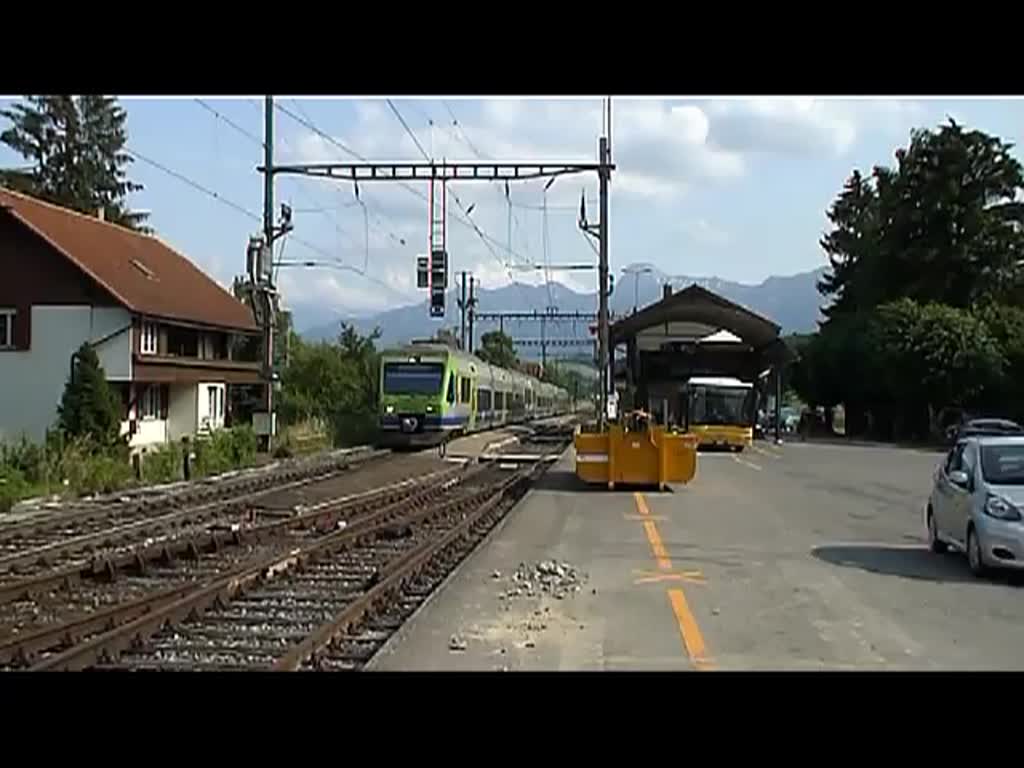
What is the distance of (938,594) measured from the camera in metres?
14.1

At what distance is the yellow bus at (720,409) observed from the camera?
152 ft

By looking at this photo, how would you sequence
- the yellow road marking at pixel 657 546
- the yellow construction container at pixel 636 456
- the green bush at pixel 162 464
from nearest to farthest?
1. the yellow road marking at pixel 657 546
2. the yellow construction container at pixel 636 456
3. the green bush at pixel 162 464

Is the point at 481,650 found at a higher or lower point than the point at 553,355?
lower

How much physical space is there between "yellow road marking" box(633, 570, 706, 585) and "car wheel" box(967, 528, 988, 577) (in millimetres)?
2892

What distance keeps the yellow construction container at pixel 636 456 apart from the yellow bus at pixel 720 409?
1808 centimetres

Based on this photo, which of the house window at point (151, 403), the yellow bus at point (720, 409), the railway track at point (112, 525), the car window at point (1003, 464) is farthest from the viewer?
the yellow bus at point (720, 409)

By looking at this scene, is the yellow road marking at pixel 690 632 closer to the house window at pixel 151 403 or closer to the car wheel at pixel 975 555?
the car wheel at pixel 975 555

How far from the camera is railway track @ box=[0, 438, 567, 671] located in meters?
10.9

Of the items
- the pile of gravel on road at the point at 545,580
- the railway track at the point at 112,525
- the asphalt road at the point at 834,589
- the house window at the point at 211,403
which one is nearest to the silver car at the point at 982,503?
the asphalt road at the point at 834,589

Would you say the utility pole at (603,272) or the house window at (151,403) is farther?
the house window at (151,403)
